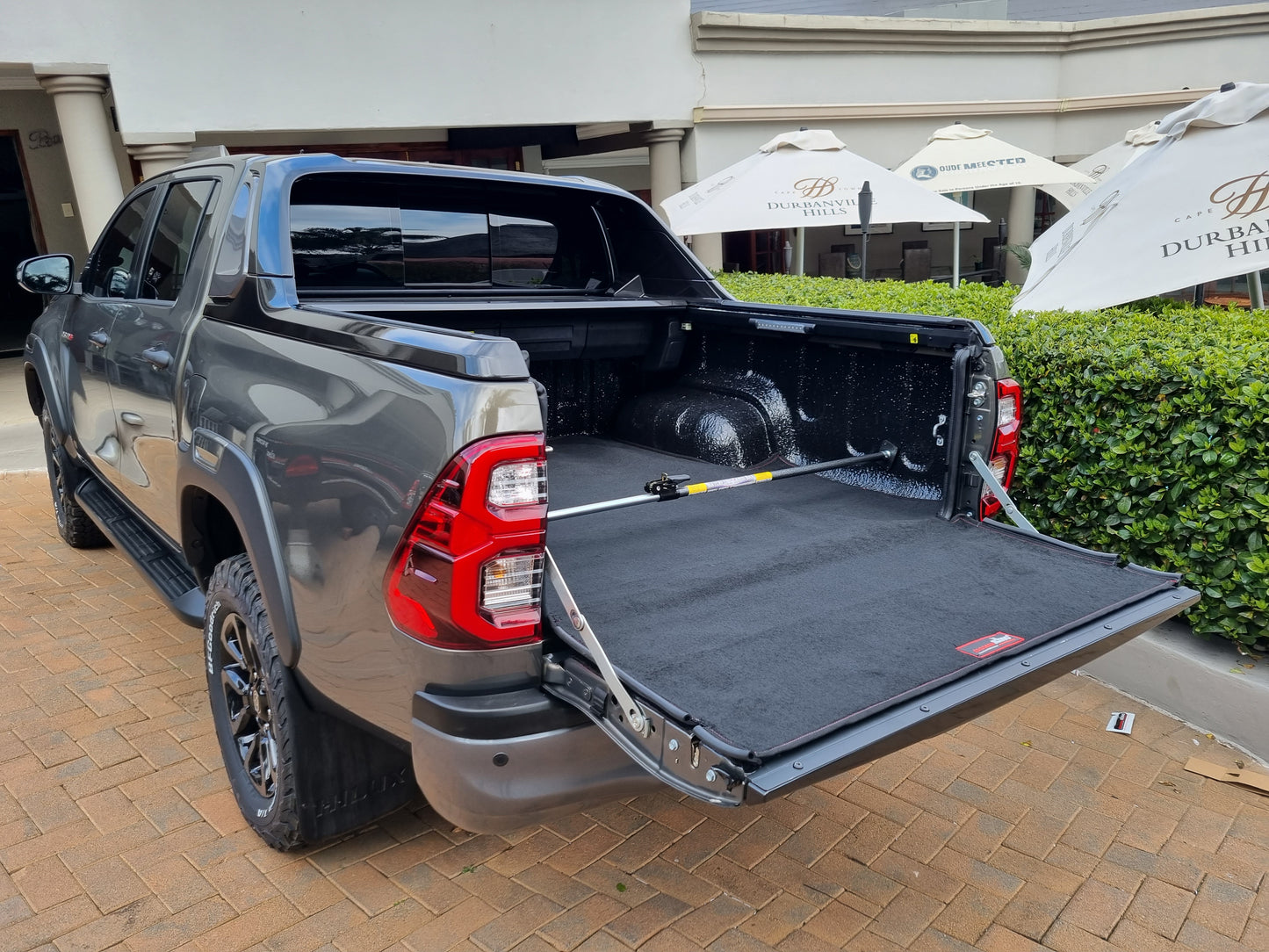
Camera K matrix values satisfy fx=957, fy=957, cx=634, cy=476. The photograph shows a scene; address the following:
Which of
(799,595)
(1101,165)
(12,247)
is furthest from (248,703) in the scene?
(12,247)

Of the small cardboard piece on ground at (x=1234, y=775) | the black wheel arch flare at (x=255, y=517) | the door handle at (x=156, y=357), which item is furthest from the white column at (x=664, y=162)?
the black wheel arch flare at (x=255, y=517)

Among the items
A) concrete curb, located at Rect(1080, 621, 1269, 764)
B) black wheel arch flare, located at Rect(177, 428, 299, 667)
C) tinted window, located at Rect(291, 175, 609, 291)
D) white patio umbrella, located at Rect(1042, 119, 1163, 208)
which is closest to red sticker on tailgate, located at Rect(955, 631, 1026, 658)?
black wheel arch flare, located at Rect(177, 428, 299, 667)

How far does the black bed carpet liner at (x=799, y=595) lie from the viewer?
2.17m

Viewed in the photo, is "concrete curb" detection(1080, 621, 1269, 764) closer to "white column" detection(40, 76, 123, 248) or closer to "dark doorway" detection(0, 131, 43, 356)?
"white column" detection(40, 76, 123, 248)

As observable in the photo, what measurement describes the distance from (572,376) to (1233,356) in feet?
9.13

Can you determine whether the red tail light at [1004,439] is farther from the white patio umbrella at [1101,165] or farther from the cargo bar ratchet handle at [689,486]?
the white patio umbrella at [1101,165]

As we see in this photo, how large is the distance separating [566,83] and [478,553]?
34.0ft

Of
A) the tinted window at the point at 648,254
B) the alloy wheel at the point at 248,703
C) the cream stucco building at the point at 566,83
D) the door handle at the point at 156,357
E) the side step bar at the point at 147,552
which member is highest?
the cream stucco building at the point at 566,83

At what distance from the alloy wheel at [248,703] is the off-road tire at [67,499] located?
2.67 m

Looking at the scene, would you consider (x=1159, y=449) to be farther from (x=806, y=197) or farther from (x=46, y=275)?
(x=806, y=197)

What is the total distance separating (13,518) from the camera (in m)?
6.32

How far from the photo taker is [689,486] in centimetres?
308

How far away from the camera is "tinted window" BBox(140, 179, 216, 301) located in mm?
3484

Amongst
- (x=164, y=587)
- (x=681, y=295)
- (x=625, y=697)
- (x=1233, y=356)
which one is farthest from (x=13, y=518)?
(x=1233, y=356)
